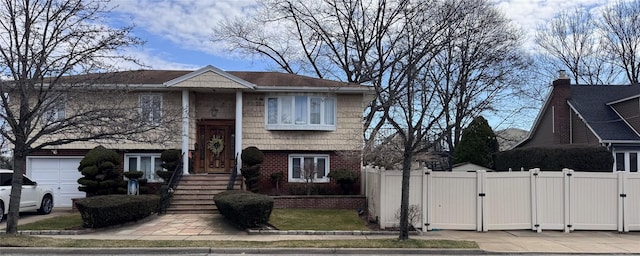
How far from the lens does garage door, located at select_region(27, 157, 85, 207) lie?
1948cm

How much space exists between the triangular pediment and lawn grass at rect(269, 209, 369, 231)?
5.20m

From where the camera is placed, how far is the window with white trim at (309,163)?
19.8 meters

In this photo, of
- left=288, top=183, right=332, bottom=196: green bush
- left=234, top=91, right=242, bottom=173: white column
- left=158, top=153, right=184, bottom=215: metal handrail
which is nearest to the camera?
left=158, top=153, right=184, bottom=215: metal handrail

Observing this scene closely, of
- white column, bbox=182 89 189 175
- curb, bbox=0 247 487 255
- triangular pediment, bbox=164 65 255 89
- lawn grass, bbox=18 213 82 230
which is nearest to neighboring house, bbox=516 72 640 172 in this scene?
curb, bbox=0 247 487 255

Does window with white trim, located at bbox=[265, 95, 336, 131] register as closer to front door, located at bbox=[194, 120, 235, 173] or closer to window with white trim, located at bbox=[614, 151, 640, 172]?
front door, located at bbox=[194, 120, 235, 173]

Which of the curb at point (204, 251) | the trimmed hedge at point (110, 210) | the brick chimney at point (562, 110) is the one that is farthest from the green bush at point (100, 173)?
the brick chimney at point (562, 110)

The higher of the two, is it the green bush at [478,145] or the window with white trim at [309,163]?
the green bush at [478,145]

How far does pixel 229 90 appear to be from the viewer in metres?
19.4

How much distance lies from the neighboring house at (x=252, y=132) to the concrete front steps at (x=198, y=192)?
50.7 inches

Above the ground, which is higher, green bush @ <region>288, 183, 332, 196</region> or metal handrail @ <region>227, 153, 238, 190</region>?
metal handrail @ <region>227, 153, 238, 190</region>

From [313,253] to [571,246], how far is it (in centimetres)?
619

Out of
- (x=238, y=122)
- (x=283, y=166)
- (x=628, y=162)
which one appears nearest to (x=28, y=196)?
(x=238, y=122)

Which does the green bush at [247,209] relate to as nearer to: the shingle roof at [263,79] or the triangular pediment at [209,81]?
the triangular pediment at [209,81]

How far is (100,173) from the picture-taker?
17656 millimetres
